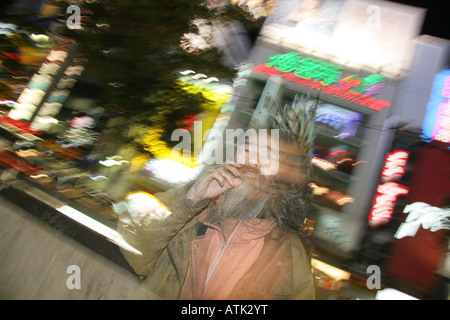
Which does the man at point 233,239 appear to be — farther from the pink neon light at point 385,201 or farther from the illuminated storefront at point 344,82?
the pink neon light at point 385,201

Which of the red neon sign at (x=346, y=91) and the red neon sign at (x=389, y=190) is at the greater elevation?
the red neon sign at (x=346, y=91)

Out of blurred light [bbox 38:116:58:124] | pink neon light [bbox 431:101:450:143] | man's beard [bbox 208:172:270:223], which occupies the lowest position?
blurred light [bbox 38:116:58:124]

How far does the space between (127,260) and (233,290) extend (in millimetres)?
842

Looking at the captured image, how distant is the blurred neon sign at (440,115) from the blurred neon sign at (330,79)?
144cm

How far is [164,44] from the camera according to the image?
136 inches

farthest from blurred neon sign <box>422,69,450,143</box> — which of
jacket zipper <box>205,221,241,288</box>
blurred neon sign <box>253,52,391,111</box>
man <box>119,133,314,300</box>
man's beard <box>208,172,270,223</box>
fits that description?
jacket zipper <box>205,221,241,288</box>

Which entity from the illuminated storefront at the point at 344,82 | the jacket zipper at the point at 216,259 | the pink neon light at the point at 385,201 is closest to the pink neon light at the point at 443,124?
Result: the illuminated storefront at the point at 344,82

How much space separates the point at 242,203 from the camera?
6.04 ft

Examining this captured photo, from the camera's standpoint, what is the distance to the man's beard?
179 cm

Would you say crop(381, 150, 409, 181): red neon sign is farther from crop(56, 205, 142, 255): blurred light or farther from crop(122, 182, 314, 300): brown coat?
crop(56, 205, 142, 255): blurred light

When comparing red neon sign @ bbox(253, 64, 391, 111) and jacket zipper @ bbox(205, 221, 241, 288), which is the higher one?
red neon sign @ bbox(253, 64, 391, 111)

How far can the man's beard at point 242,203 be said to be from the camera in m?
1.79

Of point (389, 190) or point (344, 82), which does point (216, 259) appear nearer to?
point (389, 190)
